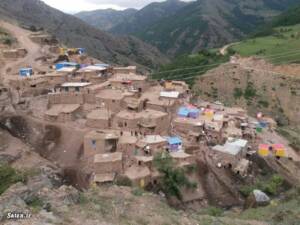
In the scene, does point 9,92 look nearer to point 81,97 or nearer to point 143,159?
point 81,97

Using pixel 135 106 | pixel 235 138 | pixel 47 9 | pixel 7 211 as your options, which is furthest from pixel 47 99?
pixel 47 9

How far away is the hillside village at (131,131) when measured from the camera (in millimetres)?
25422

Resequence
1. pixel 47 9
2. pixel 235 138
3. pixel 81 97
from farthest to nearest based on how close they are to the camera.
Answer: pixel 47 9, pixel 81 97, pixel 235 138

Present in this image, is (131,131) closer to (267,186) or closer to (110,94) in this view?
(110,94)

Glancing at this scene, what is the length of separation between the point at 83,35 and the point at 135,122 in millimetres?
107205

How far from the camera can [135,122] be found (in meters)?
28.6

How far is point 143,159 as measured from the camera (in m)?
24.8

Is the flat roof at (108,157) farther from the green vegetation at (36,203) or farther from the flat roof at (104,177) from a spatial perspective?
the green vegetation at (36,203)

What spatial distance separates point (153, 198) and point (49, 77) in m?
21.0

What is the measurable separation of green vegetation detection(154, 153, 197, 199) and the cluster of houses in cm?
55

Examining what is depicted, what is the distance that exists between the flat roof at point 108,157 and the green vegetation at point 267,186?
9360 millimetres

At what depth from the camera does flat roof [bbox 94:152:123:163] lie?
24750 mm

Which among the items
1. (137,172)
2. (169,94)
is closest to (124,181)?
(137,172)

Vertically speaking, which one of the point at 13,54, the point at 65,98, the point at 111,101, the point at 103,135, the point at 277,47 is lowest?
the point at 103,135
